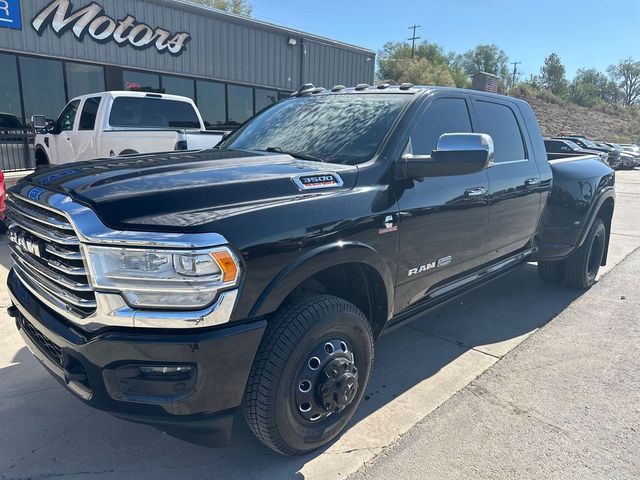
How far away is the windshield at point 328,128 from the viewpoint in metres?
3.02

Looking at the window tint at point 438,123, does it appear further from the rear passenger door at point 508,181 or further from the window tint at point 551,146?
the window tint at point 551,146

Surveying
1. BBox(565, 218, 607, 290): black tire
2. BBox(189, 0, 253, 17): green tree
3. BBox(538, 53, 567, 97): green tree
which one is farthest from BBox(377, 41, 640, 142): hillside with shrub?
BBox(565, 218, 607, 290): black tire

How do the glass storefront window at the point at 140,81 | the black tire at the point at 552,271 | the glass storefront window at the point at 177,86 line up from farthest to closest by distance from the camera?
the glass storefront window at the point at 177,86 < the glass storefront window at the point at 140,81 < the black tire at the point at 552,271

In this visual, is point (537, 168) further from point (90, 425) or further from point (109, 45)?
point (109, 45)

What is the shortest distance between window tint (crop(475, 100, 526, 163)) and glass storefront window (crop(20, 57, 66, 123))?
12.8m

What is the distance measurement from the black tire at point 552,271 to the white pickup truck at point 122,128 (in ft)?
15.4

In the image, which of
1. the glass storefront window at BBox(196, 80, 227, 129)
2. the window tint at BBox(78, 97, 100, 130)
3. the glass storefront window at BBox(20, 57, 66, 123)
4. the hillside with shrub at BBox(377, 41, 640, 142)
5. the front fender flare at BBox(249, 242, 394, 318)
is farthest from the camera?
the hillside with shrub at BBox(377, 41, 640, 142)

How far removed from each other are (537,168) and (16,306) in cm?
415

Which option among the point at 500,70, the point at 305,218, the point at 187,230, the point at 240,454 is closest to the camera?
the point at 187,230

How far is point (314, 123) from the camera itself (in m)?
3.38

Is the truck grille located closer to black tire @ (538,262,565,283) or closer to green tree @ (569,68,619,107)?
black tire @ (538,262,565,283)

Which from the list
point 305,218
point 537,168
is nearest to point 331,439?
point 305,218

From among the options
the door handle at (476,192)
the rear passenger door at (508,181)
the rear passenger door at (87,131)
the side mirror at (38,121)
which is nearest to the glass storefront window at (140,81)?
the side mirror at (38,121)

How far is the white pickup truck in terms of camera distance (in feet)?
23.3
